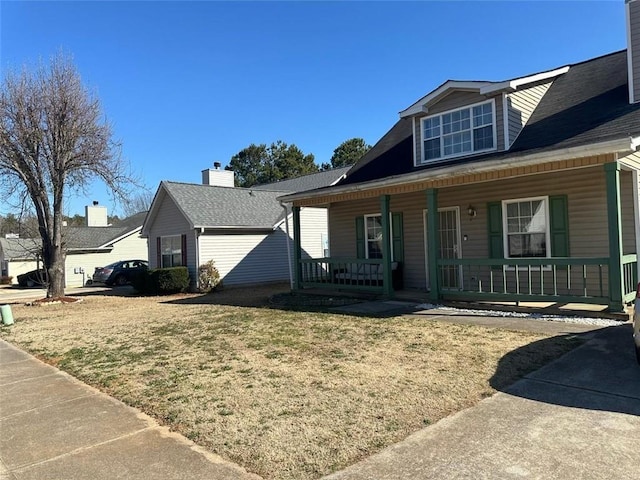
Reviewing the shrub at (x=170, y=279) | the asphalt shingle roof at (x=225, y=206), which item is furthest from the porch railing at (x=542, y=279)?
the shrub at (x=170, y=279)

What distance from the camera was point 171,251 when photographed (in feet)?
65.9

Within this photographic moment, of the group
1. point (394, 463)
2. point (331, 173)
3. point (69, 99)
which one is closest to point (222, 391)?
point (394, 463)

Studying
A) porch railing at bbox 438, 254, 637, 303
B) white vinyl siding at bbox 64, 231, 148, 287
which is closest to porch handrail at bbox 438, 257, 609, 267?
porch railing at bbox 438, 254, 637, 303

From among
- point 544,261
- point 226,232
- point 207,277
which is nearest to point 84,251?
point 226,232

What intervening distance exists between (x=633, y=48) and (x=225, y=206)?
49.4 ft

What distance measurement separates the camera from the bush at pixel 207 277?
18016 millimetres

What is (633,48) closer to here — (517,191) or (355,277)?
(517,191)

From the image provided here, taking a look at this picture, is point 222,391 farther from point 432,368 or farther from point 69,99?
point 69,99

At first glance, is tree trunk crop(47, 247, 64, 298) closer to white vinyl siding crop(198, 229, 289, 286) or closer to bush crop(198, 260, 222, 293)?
bush crop(198, 260, 222, 293)

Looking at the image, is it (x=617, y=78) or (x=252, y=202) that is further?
(x=252, y=202)

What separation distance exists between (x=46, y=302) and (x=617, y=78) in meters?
18.3

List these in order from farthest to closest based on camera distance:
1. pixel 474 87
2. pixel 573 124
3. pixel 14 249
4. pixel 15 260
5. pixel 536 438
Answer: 1. pixel 14 249
2. pixel 15 260
3. pixel 474 87
4. pixel 573 124
5. pixel 536 438

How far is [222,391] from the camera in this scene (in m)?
5.16

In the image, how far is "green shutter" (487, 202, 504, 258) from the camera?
1120 centimetres
